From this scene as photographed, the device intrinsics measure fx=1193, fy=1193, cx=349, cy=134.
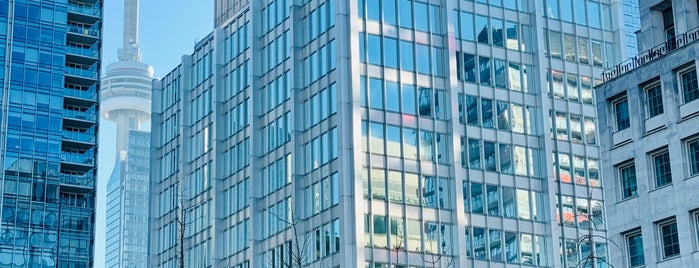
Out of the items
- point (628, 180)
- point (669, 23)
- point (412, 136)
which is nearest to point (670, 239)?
point (628, 180)

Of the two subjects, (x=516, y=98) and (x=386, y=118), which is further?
(x=516, y=98)

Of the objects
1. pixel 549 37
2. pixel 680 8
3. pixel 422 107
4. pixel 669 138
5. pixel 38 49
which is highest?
pixel 38 49

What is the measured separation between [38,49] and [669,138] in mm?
101996

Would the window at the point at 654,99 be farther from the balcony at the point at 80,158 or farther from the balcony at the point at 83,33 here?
the balcony at the point at 83,33

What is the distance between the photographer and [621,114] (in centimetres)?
5769

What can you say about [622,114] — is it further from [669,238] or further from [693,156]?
[669,238]

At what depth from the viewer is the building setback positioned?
172 feet

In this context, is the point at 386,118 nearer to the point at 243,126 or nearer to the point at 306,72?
the point at 306,72

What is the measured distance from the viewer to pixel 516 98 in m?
93.2

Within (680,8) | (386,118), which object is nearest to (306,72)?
(386,118)

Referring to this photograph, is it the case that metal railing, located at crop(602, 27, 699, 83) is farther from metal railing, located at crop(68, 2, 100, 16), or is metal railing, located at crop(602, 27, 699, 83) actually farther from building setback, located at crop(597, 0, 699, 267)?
metal railing, located at crop(68, 2, 100, 16)

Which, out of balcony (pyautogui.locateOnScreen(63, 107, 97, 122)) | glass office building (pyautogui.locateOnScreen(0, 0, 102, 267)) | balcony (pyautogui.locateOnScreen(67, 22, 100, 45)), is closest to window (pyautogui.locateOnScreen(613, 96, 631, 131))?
glass office building (pyautogui.locateOnScreen(0, 0, 102, 267))

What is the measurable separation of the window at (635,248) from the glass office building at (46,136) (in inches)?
3547

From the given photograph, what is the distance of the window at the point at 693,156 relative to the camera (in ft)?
172
